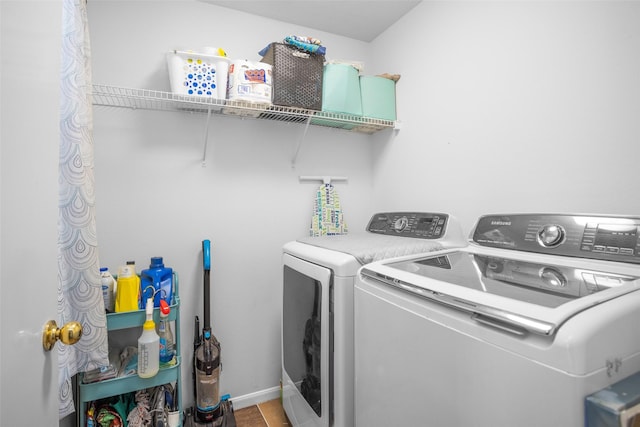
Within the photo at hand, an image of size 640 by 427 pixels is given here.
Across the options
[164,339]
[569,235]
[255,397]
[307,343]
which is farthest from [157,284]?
[569,235]

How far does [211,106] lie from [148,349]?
135cm

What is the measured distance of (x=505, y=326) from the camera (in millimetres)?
690

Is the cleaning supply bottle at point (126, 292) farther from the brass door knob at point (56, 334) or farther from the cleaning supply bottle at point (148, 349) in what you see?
the brass door knob at point (56, 334)

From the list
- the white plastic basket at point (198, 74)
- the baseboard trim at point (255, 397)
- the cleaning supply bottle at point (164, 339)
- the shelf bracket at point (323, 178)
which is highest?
the white plastic basket at point (198, 74)

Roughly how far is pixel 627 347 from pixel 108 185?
225cm

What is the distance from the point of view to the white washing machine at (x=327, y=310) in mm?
1267

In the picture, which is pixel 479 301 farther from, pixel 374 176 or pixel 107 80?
pixel 107 80

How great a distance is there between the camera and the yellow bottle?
153cm

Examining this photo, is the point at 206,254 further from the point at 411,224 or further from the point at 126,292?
the point at 411,224

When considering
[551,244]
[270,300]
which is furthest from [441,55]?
[270,300]

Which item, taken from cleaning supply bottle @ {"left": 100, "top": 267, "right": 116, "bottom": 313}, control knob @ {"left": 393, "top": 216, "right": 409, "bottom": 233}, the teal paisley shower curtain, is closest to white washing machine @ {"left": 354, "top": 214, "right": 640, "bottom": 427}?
control knob @ {"left": 393, "top": 216, "right": 409, "bottom": 233}

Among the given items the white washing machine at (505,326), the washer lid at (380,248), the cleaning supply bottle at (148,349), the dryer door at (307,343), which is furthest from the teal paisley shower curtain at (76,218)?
the white washing machine at (505,326)

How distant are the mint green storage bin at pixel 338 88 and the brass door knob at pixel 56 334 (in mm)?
1692

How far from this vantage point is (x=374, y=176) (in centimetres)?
257
